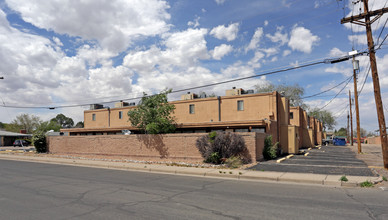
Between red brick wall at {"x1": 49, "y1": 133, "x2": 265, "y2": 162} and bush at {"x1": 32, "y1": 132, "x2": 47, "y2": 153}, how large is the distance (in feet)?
13.0

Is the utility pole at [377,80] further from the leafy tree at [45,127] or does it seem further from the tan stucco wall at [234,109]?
the leafy tree at [45,127]

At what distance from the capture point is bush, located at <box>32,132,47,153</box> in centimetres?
3109

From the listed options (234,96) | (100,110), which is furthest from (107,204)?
(100,110)

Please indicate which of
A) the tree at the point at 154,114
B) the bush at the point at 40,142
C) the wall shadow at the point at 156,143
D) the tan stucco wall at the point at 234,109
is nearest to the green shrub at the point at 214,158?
the wall shadow at the point at 156,143

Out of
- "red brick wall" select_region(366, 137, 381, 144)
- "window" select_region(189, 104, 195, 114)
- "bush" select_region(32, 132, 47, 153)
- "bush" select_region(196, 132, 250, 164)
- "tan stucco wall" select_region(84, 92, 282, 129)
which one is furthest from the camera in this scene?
"red brick wall" select_region(366, 137, 381, 144)

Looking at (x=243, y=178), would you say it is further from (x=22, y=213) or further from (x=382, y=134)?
(x=22, y=213)

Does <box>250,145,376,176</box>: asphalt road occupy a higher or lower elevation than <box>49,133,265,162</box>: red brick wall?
lower

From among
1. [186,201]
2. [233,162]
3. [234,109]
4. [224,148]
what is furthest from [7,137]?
[186,201]

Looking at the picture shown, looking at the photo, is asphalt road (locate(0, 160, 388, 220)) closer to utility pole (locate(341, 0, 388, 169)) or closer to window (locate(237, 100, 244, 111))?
utility pole (locate(341, 0, 388, 169))

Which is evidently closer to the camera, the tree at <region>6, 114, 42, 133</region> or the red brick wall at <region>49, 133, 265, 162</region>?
the red brick wall at <region>49, 133, 265, 162</region>

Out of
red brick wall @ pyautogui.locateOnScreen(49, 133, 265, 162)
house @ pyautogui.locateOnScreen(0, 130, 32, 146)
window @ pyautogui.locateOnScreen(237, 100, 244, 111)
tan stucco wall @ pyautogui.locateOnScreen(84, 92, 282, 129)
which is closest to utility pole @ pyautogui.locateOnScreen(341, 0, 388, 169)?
red brick wall @ pyautogui.locateOnScreen(49, 133, 265, 162)

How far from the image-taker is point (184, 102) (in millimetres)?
33656

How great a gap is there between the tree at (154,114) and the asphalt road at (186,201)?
11641 millimetres

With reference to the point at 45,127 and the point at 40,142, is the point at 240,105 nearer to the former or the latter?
the point at 40,142
